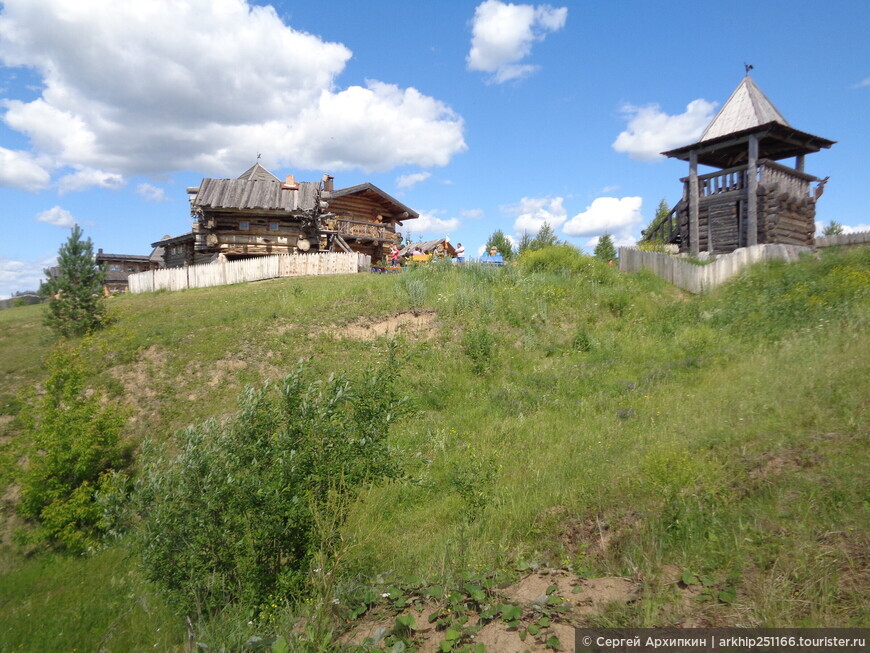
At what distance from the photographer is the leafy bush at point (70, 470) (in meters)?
8.46

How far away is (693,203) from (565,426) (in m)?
15.8

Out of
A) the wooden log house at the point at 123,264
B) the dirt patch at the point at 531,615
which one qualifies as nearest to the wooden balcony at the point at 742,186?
the dirt patch at the point at 531,615

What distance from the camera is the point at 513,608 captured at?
3.70 meters

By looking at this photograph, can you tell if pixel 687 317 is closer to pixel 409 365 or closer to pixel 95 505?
pixel 409 365

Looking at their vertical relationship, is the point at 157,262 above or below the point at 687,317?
above

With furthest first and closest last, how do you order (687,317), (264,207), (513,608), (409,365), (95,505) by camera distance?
1. (264,207)
2. (687,317)
3. (409,365)
4. (95,505)
5. (513,608)

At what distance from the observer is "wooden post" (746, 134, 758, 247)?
A: 1811 cm

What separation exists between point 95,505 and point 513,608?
27.0 feet

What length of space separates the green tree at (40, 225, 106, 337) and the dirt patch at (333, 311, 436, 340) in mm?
7448

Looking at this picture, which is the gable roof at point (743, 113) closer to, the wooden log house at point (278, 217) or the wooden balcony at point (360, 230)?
the wooden log house at point (278, 217)

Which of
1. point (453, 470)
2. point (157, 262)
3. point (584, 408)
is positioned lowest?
point (453, 470)

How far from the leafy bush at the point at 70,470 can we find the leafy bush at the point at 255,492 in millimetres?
4390

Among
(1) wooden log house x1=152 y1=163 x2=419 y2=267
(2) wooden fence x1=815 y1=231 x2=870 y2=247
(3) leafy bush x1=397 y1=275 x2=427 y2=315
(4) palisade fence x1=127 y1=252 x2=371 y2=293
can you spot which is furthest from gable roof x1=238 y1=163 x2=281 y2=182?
(2) wooden fence x1=815 y1=231 x2=870 y2=247

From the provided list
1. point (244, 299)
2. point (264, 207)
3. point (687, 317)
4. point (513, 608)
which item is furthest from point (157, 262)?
point (513, 608)
